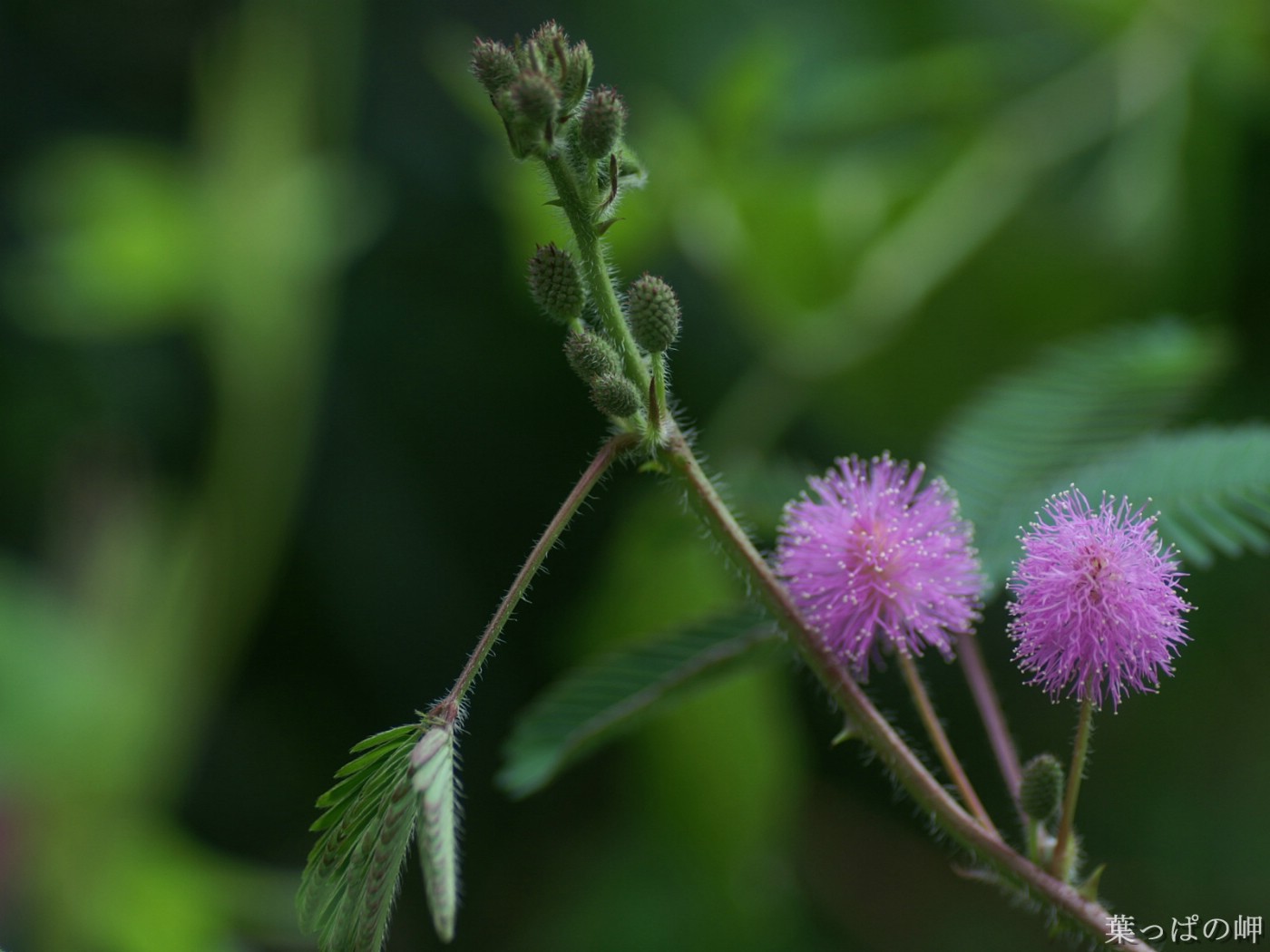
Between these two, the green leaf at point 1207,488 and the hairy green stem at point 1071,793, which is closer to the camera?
the hairy green stem at point 1071,793

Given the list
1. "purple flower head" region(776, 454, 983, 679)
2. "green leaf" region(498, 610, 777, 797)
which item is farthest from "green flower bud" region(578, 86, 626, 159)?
"green leaf" region(498, 610, 777, 797)

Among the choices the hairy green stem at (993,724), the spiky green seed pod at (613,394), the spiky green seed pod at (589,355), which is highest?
the spiky green seed pod at (589,355)

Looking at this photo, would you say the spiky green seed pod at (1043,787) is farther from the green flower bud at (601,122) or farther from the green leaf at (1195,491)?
the green flower bud at (601,122)

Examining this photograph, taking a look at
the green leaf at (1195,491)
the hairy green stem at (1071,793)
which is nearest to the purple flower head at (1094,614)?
the hairy green stem at (1071,793)

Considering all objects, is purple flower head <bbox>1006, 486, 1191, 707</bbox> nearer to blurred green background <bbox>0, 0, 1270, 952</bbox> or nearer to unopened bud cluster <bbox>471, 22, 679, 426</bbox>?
unopened bud cluster <bbox>471, 22, 679, 426</bbox>

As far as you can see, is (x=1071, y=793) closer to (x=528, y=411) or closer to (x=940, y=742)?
(x=940, y=742)

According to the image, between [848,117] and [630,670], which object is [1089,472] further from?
[848,117]

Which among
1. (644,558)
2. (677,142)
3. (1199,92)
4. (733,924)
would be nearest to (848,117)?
(677,142)
